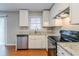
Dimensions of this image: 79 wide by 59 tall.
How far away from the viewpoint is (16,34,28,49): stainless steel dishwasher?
23.3 ft

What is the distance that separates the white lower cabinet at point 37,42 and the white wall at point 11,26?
1.59 meters

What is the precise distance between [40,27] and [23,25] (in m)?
1.22

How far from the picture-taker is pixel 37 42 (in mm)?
7293

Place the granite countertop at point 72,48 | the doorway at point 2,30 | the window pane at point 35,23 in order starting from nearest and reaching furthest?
1. the granite countertop at point 72,48
2. the window pane at point 35,23
3. the doorway at point 2,30

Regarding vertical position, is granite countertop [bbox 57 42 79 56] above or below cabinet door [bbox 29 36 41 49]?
above

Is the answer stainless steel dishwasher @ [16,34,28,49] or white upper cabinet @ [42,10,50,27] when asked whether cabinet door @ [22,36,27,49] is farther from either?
white upper cabinet @ [42,10,50,27]

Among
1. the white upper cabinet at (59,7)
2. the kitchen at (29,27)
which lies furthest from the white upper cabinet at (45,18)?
the white upper cabinet at (59,7)

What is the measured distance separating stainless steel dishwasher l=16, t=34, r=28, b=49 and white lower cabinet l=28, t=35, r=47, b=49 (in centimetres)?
21

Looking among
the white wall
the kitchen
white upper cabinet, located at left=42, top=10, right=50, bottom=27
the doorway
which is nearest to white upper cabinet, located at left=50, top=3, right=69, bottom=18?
the kitchen

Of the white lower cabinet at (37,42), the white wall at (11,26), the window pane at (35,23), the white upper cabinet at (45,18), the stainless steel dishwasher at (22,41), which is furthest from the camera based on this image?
the white wall at (11,26)

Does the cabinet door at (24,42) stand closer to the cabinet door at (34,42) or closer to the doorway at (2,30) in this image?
the cabinet door at (34,42)

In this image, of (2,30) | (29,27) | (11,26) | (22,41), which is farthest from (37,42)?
(2,30)

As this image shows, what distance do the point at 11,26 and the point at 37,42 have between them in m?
2.14

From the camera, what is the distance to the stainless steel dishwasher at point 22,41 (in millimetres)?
7113
